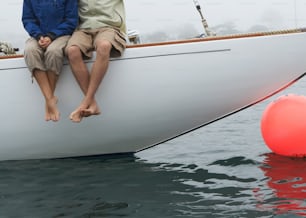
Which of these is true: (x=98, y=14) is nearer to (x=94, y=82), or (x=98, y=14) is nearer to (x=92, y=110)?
(x=94, y=82)

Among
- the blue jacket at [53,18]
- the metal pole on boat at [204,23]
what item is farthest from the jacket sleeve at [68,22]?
the metal pole on boat at [204,23]

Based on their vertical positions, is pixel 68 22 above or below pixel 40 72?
above

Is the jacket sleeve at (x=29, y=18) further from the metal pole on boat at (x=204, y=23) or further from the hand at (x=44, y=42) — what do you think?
the metal pole on boat at (x=204, y=23)

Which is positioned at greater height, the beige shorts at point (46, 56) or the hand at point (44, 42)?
the hand at point (44, 42)

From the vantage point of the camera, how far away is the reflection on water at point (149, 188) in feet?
14.8

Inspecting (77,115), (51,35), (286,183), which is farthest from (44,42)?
(286,183)

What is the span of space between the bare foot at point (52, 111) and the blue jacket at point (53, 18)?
1.67 ft

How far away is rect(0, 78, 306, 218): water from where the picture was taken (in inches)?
177

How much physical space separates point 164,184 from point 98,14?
148 centimetres

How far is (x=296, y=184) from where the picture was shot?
16.0 feet

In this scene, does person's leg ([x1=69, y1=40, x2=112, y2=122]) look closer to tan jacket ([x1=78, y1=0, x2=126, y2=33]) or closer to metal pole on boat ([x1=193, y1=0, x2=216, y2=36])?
tan jacket ([x1=78, y1=0, x2=126, y2=33])

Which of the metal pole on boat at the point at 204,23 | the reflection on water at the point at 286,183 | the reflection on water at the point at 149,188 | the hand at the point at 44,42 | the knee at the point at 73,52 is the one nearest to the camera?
the reflection on water at the point at 286,183

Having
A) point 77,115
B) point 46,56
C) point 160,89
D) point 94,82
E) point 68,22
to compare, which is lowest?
point 77,115

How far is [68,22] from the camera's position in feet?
16.8
